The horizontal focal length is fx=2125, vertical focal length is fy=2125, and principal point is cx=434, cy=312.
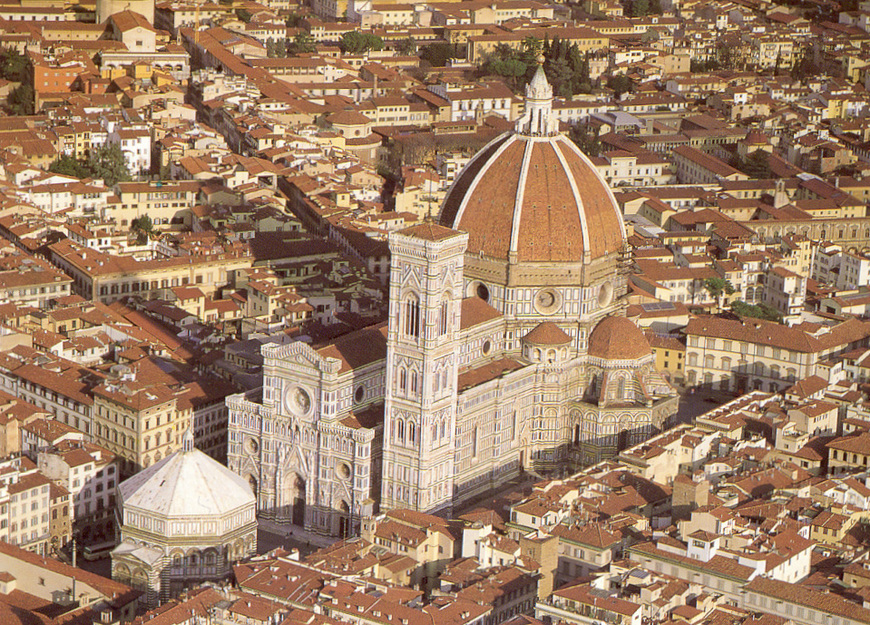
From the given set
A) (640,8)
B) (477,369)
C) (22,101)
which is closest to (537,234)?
(477,369)

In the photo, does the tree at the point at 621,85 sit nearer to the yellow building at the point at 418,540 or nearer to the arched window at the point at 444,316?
the arched window at the point at 444,316

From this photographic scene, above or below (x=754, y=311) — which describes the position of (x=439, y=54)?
above

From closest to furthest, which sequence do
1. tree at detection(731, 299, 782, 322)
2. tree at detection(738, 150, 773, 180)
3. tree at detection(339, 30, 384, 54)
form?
1. tree at detection(731, 299, 782, 322)
2. tree at detection(738, 150, 773, 180)
3. tree at detection(339, 30, 384, 54)

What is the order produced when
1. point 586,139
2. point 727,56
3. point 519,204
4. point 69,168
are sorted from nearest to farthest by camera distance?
point 519,204, point 69,168, point 586,139, point 727,56

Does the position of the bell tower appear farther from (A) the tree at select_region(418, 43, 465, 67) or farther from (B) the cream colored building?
(A) the tree at select_region(418, 43, 465, 67)

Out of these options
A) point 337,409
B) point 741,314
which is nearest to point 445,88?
point 741,314

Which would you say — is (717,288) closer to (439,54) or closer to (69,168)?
(69,168)

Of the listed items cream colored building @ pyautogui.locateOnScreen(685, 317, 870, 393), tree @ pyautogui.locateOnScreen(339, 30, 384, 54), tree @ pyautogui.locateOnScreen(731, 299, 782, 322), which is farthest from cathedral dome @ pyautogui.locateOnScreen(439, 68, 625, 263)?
tree @ pyautogui.locateOnScreen(339, 30, 384, 54)
